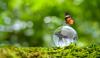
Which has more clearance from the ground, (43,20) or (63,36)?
(43,20)

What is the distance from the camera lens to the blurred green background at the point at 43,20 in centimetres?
330

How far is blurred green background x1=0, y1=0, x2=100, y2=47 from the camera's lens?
330 cm

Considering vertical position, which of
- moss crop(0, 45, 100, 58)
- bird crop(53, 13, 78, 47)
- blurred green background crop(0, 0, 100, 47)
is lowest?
moss crop(0, 45, 100, 58)

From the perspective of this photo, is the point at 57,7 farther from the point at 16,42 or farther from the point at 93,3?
the point at 16,42

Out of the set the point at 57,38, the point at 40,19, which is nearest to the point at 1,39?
the point at 40,19

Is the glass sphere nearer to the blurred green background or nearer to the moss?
the moss

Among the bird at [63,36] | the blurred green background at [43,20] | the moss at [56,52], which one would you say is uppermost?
the blurred green background at [43,20]

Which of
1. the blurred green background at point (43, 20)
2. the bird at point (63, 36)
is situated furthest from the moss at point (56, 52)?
the blurred green background at point (43, 20)

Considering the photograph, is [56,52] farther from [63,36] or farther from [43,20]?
[43,20]

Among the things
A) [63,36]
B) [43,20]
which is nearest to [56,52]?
[63,36]

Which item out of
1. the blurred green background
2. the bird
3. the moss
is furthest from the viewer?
the blurred green background

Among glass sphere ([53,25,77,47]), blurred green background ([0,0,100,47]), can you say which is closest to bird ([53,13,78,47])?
glass sphere ([53,25,77,47])

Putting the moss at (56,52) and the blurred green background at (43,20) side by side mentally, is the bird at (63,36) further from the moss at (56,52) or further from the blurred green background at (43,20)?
the blurred green background at (43,20)

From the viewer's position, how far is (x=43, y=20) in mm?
4254
